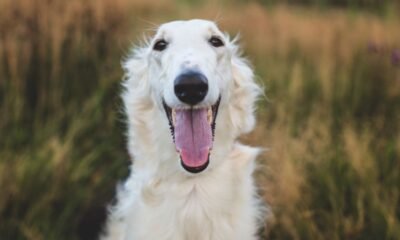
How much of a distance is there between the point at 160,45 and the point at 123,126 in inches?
83.1

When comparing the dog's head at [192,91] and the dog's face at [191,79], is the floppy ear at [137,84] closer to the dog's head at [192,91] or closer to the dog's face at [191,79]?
the dog's head at [192,91]

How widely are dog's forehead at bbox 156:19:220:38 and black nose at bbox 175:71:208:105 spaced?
0.43 meters

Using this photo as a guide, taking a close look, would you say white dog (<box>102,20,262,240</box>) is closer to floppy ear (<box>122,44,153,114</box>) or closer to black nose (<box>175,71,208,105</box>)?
floppy ear (<box>122,44,153,114</box>)

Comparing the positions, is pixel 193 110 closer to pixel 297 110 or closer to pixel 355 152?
pixel 355 152

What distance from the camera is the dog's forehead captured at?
13.9 feet

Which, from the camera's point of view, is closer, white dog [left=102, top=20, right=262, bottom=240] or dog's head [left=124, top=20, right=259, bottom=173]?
dog's head [left=124, top=20, right=259, bottom=173]

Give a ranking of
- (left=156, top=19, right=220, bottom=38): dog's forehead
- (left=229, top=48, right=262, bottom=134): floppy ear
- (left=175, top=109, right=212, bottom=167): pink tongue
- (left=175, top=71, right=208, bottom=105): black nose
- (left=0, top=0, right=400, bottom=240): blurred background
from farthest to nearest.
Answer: (left=0, top=0, right=400, bottom=240): blurred background
(left=229, top=48, right=262, bottom=134): floppy ear
(left=156, top=19, right=220, bottom=38): dog's forehead
(left=175, top=109, right=212, bottom=167): pink tongue
(left=175, top=71, right=208, bottom=105): black nose

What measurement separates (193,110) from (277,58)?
4855mm

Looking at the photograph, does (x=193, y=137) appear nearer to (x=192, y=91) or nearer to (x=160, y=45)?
(x=192, y=91)

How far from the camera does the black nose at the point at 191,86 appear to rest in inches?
151

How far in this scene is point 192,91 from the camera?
3.85 metres

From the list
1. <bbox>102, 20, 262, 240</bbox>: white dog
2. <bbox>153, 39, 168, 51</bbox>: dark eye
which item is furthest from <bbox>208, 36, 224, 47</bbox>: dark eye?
<bbox>153, 39, 168, 51</bbox>: dark eye

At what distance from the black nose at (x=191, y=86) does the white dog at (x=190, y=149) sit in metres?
0.13

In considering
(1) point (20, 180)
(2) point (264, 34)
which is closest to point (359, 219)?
(1) point (20, 180)
